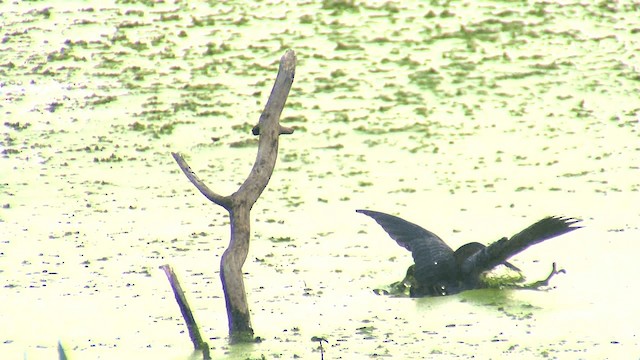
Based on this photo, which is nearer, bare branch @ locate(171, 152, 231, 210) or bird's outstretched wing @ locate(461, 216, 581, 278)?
bare branch @ locate(171, 152, 231, 210)

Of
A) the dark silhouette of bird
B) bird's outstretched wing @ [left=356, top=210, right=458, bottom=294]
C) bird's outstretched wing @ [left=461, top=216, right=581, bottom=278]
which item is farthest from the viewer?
bird's outstretched wing @ [left=356, top=210, right=458, bottom=294]

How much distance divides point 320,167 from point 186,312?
3377 mm

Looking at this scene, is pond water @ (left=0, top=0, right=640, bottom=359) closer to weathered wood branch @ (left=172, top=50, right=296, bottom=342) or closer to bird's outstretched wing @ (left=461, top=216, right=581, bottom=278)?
bird's outstretched wing @ (left=461, top=216, right=581, bottom=278)

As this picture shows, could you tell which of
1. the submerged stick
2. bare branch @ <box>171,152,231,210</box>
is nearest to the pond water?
the submerged stick

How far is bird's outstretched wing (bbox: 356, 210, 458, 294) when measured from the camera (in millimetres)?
5027

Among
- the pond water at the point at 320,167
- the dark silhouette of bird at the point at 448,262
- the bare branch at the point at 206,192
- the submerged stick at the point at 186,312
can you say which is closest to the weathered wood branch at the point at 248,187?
the bare branch at the point at 206,192

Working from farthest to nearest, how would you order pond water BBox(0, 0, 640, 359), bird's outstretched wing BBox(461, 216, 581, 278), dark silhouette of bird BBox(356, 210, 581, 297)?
dark silhouette of bird BBox(356, 210, 581, 297) < pond water BBox(0, 0, 640, 359) < bird's outstretched wing BBox(461, 216, 581, 278)

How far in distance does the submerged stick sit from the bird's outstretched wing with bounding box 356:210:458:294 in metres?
1.13

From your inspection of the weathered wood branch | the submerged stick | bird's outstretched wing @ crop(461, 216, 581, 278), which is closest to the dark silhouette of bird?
bird's outstretched wing @ crop(461, 216, 581, 278)

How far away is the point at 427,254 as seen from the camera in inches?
200

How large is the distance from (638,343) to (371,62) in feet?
18.7

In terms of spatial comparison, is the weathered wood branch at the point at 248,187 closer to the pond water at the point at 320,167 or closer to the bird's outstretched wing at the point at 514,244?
the pond water at the point at 320,167

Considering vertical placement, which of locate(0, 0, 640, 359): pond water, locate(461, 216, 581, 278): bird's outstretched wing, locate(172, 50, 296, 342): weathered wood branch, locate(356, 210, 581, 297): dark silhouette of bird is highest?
locate(172, 50, 296, 342): weathered wood branch

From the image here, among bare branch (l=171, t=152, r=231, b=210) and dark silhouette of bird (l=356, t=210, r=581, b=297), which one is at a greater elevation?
bare branch (l=171, t=152, r=231, b=210)
